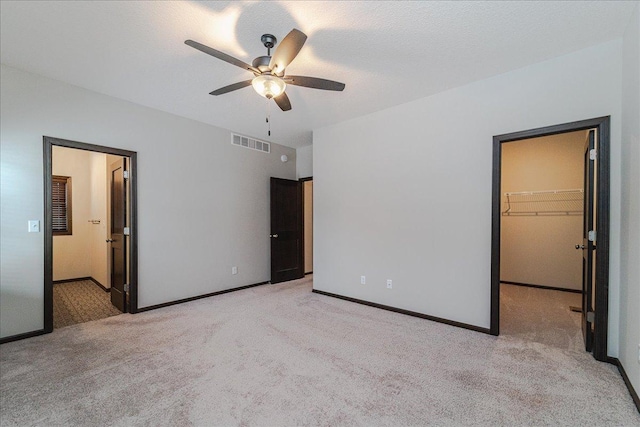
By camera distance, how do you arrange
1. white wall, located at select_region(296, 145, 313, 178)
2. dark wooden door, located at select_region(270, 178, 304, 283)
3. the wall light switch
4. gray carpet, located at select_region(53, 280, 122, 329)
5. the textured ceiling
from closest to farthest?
the textured ceiling, the wall light switch, gray carpet, located at select_region(53, 280, 122, 329), dark wooden door, located at select_region(270, 178, 304, 283), white wall, located at select_region(296, 145, 313, 178)

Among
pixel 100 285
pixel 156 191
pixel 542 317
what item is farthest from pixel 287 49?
pixel 100 285

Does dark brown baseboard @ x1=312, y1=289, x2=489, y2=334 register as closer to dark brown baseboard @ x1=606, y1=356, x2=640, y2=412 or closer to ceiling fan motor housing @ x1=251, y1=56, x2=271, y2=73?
dark brown baseboard @ x1=606, y1=356, x2=640, y2=412

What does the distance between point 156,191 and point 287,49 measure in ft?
9.30

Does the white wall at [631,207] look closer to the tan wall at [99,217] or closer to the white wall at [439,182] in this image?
the white wall at [439,182]

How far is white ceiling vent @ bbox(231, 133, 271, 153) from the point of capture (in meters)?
4.66

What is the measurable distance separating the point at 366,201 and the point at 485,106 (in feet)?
5.68

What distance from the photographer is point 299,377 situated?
2.12 metres

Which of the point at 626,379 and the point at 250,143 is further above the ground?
the point at 250,143

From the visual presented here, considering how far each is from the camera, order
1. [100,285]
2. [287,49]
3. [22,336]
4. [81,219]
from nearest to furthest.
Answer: [287,49], [22,336], [100,285], [81,219]

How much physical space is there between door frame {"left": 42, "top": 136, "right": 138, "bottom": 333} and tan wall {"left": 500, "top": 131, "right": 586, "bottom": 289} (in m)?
5.84

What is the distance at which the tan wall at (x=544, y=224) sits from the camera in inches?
A: 176

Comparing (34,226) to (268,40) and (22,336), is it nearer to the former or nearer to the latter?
(22,336)

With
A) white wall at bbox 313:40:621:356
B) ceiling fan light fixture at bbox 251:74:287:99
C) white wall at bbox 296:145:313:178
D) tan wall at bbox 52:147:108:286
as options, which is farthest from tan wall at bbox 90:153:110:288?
ceiling fan light fixture at bbox 251:74:287:99

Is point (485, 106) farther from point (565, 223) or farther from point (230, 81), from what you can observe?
point (565, 223)
